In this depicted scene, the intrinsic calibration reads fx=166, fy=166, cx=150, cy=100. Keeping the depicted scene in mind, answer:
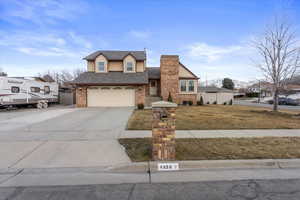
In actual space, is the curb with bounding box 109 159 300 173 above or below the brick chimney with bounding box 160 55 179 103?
below

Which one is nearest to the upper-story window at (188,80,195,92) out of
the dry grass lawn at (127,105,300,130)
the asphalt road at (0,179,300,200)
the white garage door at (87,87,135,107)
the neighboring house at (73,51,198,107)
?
→ the neighboring house at (73,51,198,107)

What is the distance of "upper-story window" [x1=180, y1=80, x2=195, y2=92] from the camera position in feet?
72.3

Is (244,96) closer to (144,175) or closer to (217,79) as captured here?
(217,79)

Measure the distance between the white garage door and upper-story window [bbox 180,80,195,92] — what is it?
6898mm

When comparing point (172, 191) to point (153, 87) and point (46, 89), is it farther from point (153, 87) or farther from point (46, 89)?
point (46, 89)

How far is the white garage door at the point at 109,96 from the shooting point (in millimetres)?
19219

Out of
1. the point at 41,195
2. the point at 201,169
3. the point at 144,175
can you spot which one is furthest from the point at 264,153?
the point at 41,195

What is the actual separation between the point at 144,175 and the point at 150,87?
63.4 ft

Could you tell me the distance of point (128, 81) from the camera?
1892cm

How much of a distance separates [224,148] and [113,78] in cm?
1636

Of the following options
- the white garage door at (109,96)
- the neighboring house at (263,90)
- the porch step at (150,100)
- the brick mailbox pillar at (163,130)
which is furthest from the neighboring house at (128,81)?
the brick mailbox pillar at (163,130)

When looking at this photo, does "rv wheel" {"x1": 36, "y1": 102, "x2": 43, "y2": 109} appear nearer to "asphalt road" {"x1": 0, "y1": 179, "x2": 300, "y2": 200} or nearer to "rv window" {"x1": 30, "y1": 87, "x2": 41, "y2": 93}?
"rv window" {"x1": 30, "y1": 87, "x2": 41, "y2": 93}

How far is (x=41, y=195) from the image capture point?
2.99 metres

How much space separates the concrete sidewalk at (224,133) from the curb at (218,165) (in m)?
2.36
